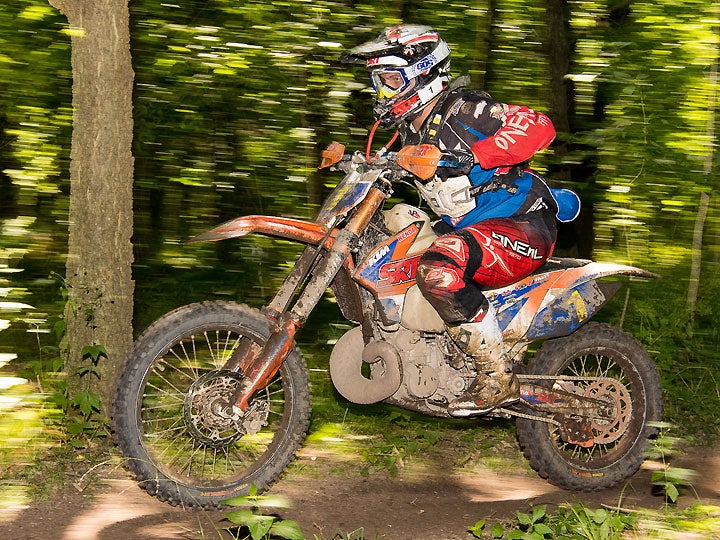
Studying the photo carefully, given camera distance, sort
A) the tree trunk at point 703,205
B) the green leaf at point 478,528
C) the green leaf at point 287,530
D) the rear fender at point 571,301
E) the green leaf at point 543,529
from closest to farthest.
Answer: the green leaf at point 287,530, the green leaf at point 543,529, the green leaf at point 478,528, the rear fender at point 571,301, the tree trunk at point 703,205

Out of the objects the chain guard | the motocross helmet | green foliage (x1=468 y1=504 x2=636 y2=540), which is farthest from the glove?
green foliage (x1=468 y1=504 x2=636 y2=540)

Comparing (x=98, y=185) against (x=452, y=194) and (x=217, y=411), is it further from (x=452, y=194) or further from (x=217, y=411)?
(x=452, y=194)

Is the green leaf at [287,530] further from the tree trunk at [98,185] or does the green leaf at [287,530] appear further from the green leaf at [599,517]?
the tree trunk at [98,185]

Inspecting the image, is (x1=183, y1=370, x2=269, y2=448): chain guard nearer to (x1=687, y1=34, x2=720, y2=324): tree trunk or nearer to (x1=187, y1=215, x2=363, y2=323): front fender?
(x1=187, y1=215, x2=363, y2=323): front fender

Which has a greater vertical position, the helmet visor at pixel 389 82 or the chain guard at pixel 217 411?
the helmet visor at pixel 389 82

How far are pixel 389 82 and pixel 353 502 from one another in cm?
227

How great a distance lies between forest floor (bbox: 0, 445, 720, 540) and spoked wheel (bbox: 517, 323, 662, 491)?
13 centimetres

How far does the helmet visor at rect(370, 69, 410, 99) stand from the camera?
4.47m

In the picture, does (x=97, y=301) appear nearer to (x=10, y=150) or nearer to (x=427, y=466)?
(x=427, y=466)

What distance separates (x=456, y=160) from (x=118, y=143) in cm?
213

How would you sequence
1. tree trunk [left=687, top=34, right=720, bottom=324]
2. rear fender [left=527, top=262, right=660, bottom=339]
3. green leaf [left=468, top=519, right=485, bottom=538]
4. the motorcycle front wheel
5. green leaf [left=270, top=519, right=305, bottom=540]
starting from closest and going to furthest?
green leaf [left=270, top=519, right=305, bottom=540] → green leaf [left=468, top=519, right=485, bottom=538] → the motorcycle front wheel → rear fender [left=527, top=262, right=660, bottom=339] → tree trunk [left=687, top=34, right=720, bottom=324]

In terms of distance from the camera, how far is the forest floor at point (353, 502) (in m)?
4.03

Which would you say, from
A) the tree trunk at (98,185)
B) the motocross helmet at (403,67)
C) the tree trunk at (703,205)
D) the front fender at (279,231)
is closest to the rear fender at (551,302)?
the front fender at (279,231)

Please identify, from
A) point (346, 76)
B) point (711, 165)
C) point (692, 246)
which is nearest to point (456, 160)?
point (346, 76)
